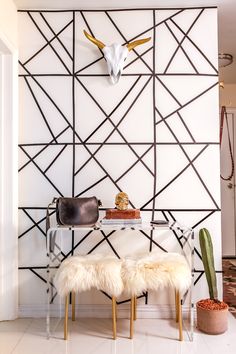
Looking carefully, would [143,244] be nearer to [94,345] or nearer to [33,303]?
[94,345]

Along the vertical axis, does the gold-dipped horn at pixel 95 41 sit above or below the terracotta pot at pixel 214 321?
above

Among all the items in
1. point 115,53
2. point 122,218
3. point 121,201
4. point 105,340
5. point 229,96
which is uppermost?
point 229,96

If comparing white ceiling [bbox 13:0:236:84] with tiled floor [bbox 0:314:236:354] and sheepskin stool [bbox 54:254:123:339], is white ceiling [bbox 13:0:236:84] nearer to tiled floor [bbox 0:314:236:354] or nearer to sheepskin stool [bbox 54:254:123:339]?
sheepskin stool [bbox 54:254:123:339]

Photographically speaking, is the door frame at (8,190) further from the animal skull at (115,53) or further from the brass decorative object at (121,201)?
the brass decorative object at (121,201)

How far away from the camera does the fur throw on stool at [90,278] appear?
2066mm

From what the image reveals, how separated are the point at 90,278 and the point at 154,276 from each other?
0.41 metres

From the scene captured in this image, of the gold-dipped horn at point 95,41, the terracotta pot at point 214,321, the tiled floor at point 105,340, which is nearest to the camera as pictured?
the tiled floor at point 105,340

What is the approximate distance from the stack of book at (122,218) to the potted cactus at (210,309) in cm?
47

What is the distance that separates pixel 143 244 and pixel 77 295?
2.19ft

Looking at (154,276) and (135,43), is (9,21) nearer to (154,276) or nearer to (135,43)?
(135,43)

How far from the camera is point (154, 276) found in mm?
2072

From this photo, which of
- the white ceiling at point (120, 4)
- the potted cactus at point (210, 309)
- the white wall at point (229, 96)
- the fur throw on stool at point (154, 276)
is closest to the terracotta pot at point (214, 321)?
the potted cactus at point (210, 309)

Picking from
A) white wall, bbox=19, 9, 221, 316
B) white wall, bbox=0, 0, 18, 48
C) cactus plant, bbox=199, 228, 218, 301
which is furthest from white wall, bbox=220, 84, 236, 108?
white wall, bbox=0, 0, 18, 48

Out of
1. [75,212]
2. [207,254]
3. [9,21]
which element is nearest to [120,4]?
[9,21]
